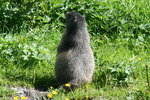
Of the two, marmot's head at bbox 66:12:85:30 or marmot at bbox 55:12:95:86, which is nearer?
marmot at bbox 55:12:95:86

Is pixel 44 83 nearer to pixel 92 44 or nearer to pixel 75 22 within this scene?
pixel 75 22

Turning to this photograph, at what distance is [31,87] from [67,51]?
2.58 feet

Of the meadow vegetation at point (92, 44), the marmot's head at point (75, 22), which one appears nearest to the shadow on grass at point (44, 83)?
the meadow vegetation at point (92, 44)

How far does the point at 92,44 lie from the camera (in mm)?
7301

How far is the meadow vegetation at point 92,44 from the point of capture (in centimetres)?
598

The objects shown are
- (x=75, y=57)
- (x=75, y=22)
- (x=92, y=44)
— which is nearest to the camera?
(x=75, y=57)

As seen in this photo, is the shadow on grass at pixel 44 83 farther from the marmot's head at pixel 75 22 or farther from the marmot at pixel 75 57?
the marmot's head at pixel 75 22

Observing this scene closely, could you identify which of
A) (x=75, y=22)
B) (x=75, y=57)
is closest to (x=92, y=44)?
(x=75, y=22)

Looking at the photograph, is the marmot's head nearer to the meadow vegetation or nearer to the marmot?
the marmot

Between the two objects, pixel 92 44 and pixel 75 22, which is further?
pixel 92 44

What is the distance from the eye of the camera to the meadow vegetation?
598cm

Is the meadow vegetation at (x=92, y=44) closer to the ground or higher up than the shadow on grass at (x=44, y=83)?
higher up

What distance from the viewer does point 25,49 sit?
6410 mm

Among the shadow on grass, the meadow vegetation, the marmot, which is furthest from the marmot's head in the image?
the shadow on grass
